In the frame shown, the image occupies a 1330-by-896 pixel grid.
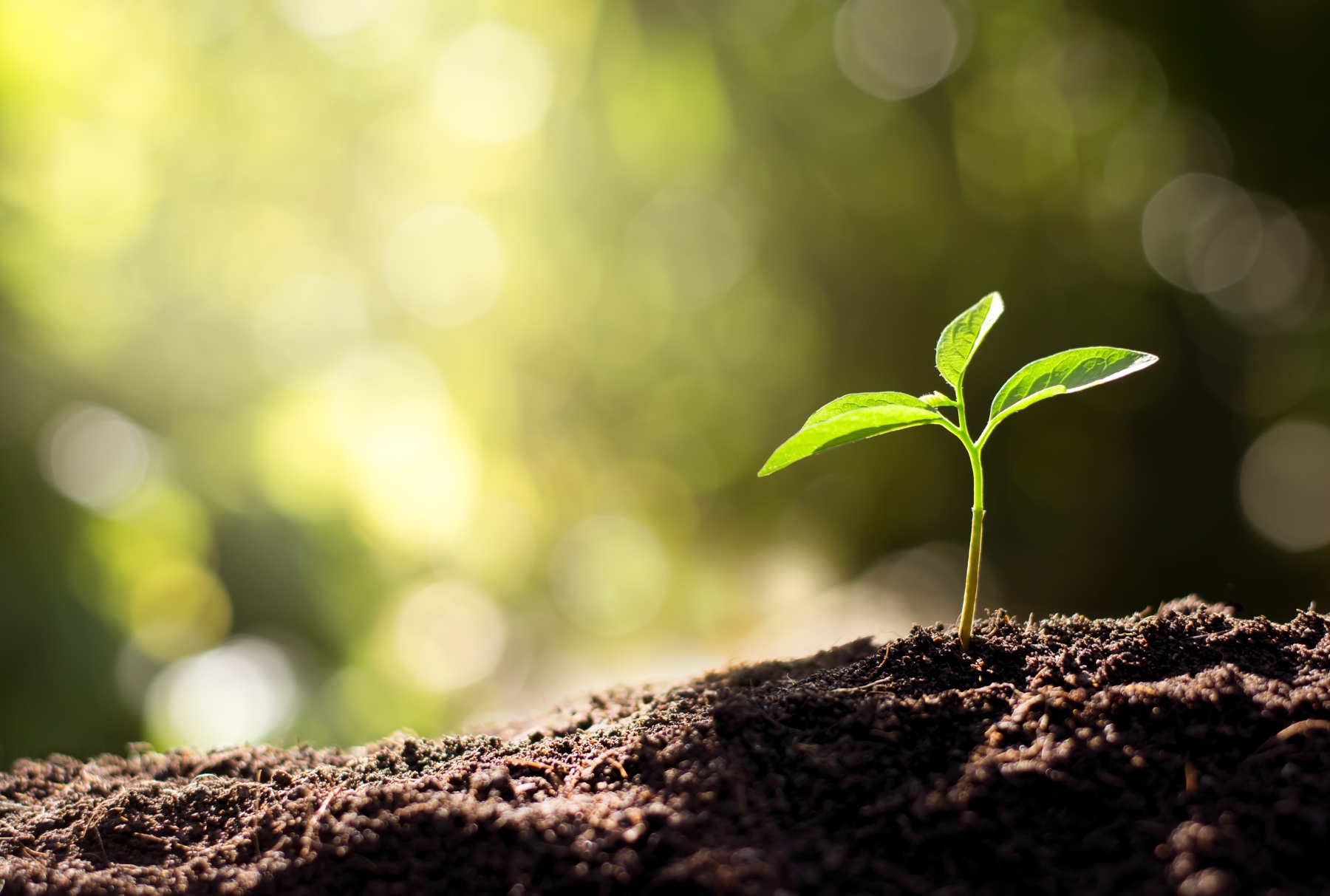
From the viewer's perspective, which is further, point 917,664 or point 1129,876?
point 917,664

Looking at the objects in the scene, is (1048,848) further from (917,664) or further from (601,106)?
(601,106)

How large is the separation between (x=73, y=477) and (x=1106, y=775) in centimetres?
289

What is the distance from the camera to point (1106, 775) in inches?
Answer: 25.3

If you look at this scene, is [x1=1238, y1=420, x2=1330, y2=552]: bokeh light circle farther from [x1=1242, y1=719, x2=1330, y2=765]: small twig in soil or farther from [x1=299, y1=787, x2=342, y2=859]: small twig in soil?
[x1=299, y1=787, x2=342, y2=859]: small twig in soil

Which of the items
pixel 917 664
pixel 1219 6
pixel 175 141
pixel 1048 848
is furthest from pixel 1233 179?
pixel 175 141

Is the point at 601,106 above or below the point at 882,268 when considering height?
above

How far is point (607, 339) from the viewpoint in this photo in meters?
4.85

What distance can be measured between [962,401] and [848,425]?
142mm

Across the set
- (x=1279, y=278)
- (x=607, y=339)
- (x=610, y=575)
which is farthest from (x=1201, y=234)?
(x=610, y=575)

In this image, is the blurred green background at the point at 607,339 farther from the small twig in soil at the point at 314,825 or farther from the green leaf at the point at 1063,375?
the green leaf at the point at 1063,375

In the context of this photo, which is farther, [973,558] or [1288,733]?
[973,558]

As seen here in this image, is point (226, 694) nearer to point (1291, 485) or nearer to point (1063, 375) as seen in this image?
point (1063, 375)

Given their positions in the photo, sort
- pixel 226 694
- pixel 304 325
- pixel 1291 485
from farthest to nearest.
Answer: pixel 304 325, pixel 226 694, pixel 1291 485

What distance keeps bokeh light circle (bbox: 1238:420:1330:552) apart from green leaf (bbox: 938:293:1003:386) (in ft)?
8.46
